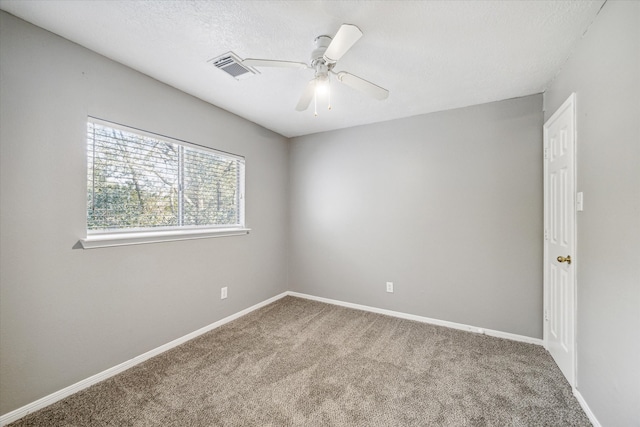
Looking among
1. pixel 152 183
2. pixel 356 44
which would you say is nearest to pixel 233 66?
pixel 356 44

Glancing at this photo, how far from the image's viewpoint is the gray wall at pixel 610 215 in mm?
1219

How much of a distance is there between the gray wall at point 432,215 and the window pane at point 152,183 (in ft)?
4.29

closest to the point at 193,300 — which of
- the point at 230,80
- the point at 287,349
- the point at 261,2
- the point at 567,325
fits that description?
the point at 287,349

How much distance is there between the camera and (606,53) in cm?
144

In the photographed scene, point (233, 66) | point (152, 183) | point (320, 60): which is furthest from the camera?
point (152, 183)

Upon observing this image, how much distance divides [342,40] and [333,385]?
226 cm

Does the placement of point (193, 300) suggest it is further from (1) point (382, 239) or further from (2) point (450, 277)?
(2) point (450, 277)

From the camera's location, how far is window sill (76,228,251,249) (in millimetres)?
1893

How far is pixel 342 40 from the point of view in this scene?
142cm

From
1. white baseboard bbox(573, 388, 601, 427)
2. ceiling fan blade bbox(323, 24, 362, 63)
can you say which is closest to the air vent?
ceiling fan blade bbox(323, 24, 362, 63)

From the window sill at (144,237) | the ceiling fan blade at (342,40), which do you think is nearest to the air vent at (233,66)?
the ceiling fan blade at (342,40)

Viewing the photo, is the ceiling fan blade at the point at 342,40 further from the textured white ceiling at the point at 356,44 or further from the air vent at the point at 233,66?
the air vent at the point at 233,66

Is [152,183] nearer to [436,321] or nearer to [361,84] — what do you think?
[361,84]

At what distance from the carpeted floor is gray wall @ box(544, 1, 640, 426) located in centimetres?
43
